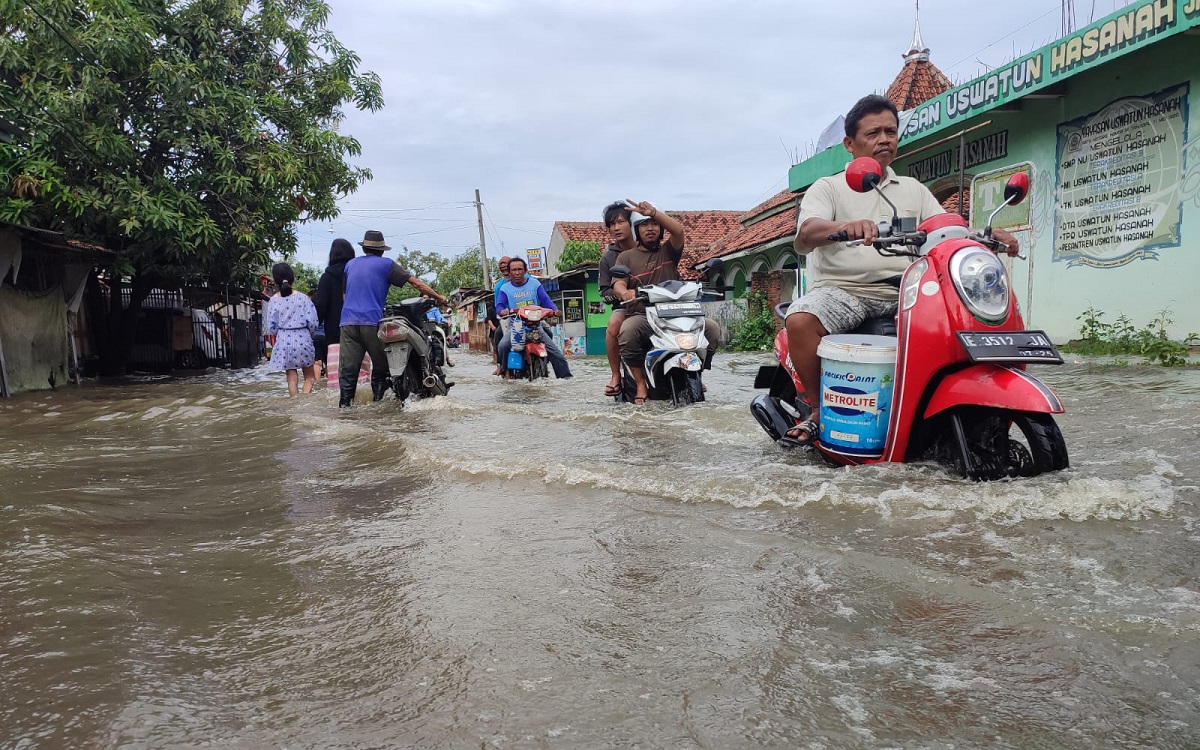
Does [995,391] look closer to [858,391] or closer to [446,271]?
[858,391]

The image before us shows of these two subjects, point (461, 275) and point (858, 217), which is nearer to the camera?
→ point (858, 217)

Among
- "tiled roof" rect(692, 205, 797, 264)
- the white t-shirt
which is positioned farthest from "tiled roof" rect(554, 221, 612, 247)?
the white t-shirt

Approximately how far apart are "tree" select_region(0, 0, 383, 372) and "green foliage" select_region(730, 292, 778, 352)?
8.88 m

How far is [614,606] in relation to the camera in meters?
2.09

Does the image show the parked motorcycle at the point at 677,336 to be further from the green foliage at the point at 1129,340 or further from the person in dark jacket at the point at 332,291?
the person in dark jacket at the point at 332,291

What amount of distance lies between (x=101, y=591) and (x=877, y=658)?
2113 mm

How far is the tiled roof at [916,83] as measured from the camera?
1552cm

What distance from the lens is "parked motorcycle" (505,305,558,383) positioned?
9.79 meters

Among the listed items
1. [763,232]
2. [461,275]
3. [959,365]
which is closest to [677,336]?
[959,365]

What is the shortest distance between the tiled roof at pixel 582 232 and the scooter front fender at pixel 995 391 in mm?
30973

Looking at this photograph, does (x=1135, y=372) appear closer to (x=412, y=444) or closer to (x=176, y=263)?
(x=412, y=444)

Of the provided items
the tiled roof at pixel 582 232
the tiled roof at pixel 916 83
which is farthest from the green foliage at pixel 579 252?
the tiled roof at pixel 916 83

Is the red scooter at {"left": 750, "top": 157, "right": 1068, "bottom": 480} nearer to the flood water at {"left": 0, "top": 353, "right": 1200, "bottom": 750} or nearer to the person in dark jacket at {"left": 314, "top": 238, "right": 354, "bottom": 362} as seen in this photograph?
the flood water at {"left": 0, "top": 353, "right": 1200, "bottom": 750}

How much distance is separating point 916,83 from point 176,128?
13556mm
